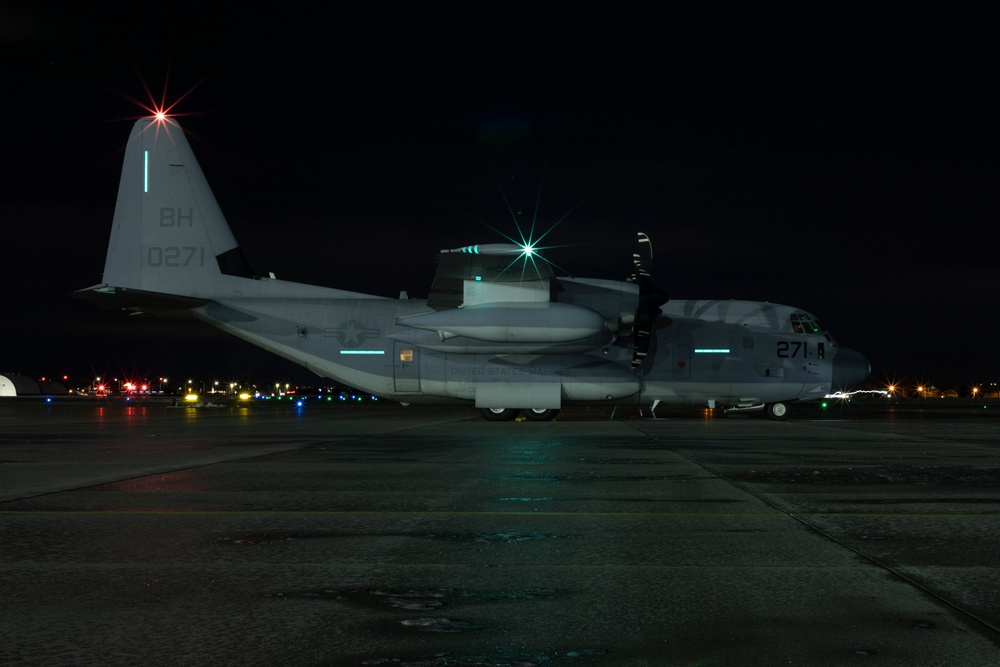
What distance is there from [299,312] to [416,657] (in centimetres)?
2639

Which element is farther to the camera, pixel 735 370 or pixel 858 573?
pixel 735 370

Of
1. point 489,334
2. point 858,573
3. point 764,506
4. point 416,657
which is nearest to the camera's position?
point 416,657

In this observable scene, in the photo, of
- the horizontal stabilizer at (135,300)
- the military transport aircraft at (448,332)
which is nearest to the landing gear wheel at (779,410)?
the military transport aircraft at (448,332)

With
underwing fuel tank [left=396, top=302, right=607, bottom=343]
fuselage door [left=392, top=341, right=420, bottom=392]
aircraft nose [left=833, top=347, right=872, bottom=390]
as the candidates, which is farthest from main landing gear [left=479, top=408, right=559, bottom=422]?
aircraft nose [left=833, top=347, right=872, bottom=390]

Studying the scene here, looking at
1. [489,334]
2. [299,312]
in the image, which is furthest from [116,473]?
[299,312]

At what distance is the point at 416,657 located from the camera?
395cm

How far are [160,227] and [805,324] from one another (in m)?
22.8

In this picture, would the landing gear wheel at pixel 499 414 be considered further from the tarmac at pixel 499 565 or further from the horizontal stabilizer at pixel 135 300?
the tarmac at pixel 499 565

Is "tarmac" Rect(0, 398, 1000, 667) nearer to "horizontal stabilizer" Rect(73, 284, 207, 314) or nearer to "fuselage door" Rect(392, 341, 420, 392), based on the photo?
"horizontal stabilizer" Rect(73, 284, 207, 314)

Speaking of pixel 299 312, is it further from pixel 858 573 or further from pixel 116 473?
pixel 858 573

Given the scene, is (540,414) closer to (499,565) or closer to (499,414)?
(499,414)

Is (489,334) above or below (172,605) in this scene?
above

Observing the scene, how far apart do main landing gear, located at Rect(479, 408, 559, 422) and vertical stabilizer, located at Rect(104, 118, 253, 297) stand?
33.6 feet

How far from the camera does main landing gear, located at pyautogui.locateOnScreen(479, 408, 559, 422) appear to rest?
29.7 m
